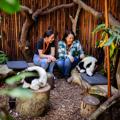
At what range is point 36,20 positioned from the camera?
6172mm

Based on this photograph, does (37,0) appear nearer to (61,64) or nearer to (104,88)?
(61,64)

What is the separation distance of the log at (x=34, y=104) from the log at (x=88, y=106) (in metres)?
0.53

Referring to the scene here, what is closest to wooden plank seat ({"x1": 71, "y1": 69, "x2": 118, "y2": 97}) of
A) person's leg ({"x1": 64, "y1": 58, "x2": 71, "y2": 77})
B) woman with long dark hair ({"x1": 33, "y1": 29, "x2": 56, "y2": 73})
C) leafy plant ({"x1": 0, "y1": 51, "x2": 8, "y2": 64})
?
person's leg ({"x1": 64, "y1": 58, "x2": 71, "y2": 77})

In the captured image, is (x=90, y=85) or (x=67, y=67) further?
(x=67, y=67)

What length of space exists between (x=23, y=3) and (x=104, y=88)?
8.10 feet

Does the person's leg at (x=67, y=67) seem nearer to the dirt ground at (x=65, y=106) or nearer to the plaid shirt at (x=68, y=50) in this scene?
the plaid shirt at (x=68, y=50)

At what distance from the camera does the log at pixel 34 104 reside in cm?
420

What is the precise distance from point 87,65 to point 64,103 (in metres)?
1.04

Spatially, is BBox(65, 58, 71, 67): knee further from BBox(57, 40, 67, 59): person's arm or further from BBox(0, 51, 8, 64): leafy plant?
BBox(0, 51, 8, 64): leafy plant

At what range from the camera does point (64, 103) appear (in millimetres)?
4715

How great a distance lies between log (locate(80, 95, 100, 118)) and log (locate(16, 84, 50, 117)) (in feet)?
1.75

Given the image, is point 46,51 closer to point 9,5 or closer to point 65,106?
point 65,106

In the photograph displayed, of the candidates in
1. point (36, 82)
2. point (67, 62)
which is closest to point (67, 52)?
point (67, 62)

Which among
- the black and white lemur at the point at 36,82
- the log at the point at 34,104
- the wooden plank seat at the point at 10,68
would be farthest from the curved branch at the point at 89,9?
the log at the point at 34,104
